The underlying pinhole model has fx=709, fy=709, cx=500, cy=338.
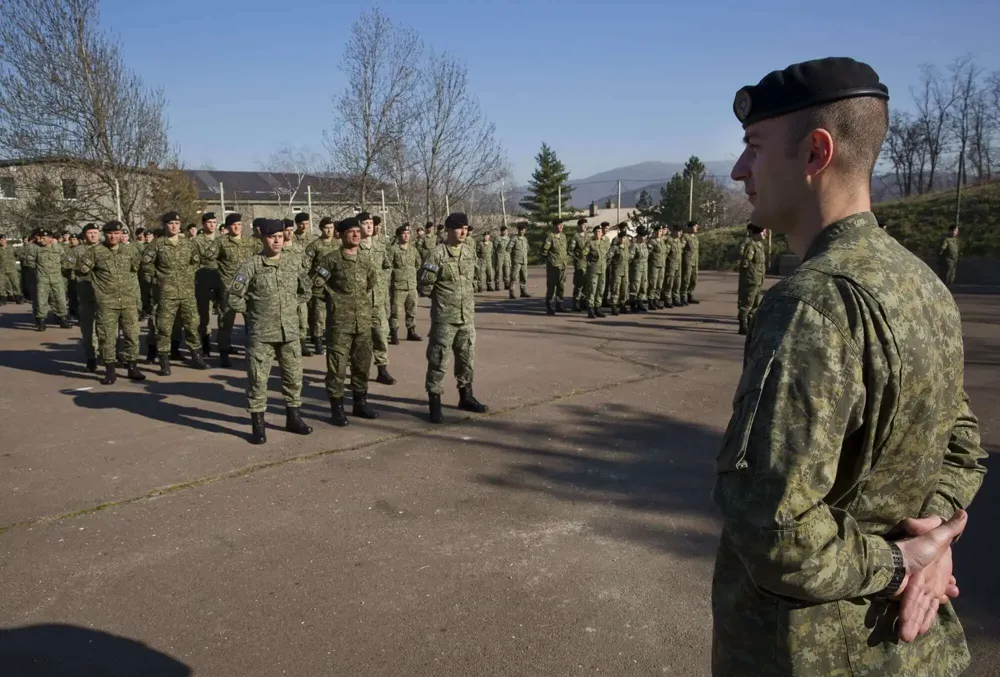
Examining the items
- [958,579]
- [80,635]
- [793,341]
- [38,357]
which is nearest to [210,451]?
[80,635]

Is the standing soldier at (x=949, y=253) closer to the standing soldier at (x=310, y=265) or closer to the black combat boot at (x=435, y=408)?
the standing soldier at (x=310, y=265)

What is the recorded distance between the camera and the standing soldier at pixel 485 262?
22.3 metres

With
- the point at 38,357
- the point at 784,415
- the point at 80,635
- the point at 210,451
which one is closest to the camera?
the point at 784,415

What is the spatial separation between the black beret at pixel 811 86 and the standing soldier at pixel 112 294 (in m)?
9.42

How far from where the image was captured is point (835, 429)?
4.01 ft

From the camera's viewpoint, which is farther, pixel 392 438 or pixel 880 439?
pixel 392 438

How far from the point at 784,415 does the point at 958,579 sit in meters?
3.48

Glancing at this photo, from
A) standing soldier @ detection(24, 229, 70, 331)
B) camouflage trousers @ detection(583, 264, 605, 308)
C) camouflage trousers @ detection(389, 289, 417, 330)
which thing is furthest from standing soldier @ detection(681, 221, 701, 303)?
standing soldier @ detection(24, 229, 70, 331)

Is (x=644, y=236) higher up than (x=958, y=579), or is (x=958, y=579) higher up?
(x=644, y=236)

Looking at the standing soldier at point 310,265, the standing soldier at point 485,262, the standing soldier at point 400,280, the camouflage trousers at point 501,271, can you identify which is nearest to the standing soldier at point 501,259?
the camouflage trousers at point 501,271

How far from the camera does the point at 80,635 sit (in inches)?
138

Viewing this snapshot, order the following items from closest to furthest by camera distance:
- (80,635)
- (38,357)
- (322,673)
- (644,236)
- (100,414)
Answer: (322,673)
(80,635)
(100,414)
(38,357)
(644,236)

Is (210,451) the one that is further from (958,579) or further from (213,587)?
(958,579)

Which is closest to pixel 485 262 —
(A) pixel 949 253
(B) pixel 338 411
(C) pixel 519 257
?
(C) pixel 519 257
